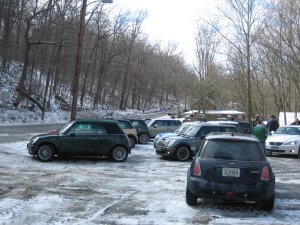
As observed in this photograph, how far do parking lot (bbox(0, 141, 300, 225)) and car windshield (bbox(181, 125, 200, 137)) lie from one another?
127 inches

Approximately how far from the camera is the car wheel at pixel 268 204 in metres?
8.68

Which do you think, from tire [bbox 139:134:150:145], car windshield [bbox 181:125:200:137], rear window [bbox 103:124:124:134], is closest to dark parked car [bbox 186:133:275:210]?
rear window [bbox 103:124:124:134]

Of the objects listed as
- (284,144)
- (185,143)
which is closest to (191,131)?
(185,143)

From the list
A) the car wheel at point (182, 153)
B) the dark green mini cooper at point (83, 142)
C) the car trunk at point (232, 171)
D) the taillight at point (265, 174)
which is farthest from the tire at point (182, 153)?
the taillight at point (265, 174)

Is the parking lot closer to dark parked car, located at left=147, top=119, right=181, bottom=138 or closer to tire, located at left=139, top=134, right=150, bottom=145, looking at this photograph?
tire, located at left=139, top=134, right=150, bottom=145

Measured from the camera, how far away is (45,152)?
15531mm

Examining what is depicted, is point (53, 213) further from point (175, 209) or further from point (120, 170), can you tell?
point (120, 170)

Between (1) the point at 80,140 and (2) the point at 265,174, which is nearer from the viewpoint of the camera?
(2) the point at 265,174

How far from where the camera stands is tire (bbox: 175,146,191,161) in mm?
17688

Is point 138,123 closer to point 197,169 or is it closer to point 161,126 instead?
point 161,126

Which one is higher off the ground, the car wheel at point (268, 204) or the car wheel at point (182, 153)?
the car wheel at point (182, 153)

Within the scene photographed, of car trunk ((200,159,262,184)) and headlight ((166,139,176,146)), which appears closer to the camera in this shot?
car trunk ((200,159,262,184))

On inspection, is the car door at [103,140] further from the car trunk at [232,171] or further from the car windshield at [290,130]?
the car windshield at [290,130]

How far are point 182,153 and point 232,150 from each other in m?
8.93
